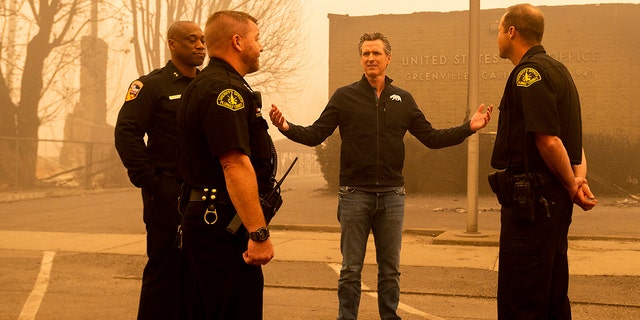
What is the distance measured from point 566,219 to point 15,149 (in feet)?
84.3

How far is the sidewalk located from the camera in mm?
9867

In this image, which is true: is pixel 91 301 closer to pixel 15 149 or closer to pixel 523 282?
pixel 523 282

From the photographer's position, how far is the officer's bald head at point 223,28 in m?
4.11

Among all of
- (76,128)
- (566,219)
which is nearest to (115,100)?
(76,128)

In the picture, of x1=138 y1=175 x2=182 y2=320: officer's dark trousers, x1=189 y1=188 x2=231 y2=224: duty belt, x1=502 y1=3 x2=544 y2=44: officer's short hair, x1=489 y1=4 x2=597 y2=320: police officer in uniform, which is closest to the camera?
x1=189 y1=188 x2=231 y2=224: duty belt

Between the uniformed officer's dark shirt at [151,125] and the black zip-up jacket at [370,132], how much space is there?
0.88m

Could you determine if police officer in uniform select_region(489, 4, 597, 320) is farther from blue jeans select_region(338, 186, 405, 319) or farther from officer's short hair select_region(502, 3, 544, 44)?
blue jeans select_region(338, 186, 405, 319)

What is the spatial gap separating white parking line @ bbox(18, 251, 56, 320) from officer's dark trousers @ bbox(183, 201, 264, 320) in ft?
11.6

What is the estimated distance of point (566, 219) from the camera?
15.1 ft

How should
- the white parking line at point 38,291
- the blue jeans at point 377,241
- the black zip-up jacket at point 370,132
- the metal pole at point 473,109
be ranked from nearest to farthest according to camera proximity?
1. the blue jeans at point 377,241
2. the black zip-up jacket at point 370,132
3. the white parking line at point 38,291
4. the metal pole at point 473,109

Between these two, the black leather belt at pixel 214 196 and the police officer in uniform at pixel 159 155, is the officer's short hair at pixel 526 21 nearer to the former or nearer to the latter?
the black leather belt at pixel 214 196

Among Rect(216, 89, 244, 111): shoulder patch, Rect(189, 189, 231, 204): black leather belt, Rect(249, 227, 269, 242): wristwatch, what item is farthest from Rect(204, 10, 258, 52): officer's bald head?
Rect(249, 227, 269, 242): wristwatch

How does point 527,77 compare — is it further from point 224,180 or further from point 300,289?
point 300,289

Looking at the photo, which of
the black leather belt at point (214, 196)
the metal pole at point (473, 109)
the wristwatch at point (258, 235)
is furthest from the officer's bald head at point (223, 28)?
the metal pole at point (473, 109)
